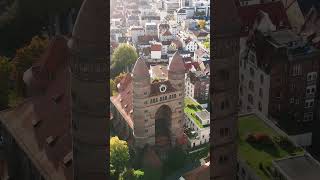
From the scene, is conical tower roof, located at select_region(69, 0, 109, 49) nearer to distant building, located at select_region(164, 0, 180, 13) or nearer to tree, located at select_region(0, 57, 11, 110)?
tree, located at select_region(0, 57, 11, 110)

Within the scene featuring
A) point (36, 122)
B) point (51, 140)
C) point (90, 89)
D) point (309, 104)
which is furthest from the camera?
point (309, 104)

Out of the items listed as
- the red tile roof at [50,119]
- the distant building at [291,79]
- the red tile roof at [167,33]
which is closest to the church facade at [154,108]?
the red tile roof at [50,119]

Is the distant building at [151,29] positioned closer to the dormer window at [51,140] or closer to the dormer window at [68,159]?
the dormer window at [51,140]

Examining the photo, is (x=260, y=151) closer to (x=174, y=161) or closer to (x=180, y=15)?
(x=174, y=161)

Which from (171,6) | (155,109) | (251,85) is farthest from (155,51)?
(171,6)

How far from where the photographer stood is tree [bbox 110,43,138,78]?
6325cm

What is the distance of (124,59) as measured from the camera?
64.1 m

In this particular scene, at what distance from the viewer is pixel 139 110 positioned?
2174 inches

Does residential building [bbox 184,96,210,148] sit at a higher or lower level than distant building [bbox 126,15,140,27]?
lower

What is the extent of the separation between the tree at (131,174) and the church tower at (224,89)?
11569 mm

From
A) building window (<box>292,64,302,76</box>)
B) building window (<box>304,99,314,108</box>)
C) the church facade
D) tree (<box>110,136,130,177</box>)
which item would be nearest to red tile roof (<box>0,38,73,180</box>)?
the church facade

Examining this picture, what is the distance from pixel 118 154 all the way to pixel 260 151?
45.1 feet

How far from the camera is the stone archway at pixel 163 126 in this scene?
180ft

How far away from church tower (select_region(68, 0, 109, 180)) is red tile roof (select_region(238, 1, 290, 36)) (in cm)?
3707
